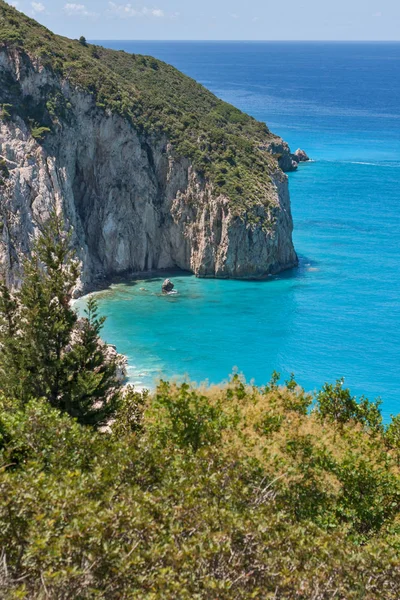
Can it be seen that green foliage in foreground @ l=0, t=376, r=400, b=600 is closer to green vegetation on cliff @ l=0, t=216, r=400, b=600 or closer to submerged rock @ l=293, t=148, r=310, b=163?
green vegetation on cliff @ l=0, t=216, r=400, b=600

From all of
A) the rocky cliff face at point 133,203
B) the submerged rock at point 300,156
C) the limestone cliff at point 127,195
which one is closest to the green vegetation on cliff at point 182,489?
the limestone cliff at point 127,195

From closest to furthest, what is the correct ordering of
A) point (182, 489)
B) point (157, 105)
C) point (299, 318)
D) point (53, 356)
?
point (182, 489) < point (53, 356) < point (299, 318) < point (157, 105)

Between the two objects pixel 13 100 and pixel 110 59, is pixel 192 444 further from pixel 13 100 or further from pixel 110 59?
pixel 110 59

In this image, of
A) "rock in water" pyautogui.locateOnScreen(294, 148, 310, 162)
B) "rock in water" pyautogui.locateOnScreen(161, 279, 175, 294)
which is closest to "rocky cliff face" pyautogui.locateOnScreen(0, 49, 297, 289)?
"rock in water" pyautogui.locateOnScreen(161, 279, 175, 294)

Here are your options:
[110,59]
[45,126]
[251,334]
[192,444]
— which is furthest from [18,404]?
[110,59]

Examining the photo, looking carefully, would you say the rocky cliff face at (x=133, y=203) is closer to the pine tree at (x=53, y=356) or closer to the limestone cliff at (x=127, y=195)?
the limestone cliff at (x=127, y=195)

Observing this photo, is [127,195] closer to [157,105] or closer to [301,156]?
[157,105]

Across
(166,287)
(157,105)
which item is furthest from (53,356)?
(157,105)

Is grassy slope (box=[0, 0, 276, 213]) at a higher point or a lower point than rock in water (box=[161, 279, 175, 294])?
higher
